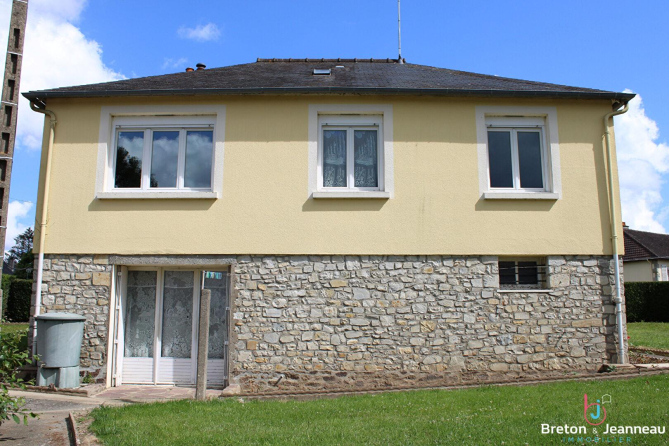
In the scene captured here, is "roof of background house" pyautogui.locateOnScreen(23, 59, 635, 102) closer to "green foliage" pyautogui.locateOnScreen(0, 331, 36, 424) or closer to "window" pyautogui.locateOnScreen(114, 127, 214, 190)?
"window" pyautogui.locateOnScreen(114, 127, 214, 190)

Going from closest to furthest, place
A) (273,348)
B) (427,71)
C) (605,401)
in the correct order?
(605,401) → (273,348) → (427,71)

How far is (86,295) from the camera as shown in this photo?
8.79 m

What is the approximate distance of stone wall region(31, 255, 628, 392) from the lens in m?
8.62

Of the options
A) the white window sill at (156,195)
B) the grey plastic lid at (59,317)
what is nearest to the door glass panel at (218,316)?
the white window sill at (156,195)

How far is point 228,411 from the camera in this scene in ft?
21.6

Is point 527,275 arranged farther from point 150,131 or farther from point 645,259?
point 645,259

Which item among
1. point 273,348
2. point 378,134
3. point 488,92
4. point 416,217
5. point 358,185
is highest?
point 488,92

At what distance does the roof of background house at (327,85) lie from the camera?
8969mm

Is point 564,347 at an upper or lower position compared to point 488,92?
lower

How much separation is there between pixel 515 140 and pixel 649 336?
28.7ft

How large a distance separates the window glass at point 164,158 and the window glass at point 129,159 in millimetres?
242

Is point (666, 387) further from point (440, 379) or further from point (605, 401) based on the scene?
point (440, 379)

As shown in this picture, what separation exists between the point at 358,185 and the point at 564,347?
4.47 meters

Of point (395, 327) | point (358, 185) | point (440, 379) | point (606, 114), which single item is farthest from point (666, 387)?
point (358, 185)
